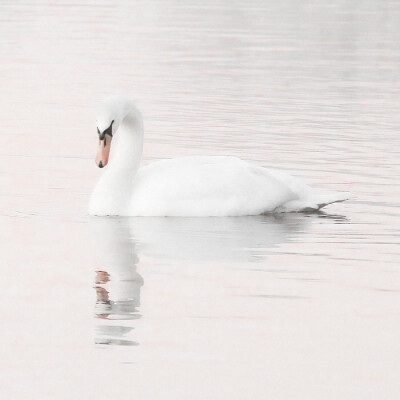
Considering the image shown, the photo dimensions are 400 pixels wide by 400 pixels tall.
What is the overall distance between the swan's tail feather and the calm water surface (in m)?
0.14

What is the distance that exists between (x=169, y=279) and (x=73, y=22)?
38589 mm

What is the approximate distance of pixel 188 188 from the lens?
46.2 ft

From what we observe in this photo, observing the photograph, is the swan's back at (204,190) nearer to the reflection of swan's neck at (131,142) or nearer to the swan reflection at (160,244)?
the swan reflection at (160,244)

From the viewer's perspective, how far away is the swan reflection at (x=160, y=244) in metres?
10.5

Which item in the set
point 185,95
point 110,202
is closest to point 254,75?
point 185,95

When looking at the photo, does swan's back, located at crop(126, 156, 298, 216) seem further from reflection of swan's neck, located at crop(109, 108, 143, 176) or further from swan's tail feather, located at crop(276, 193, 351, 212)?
reflection of swan's neck, located at crop(109, 108, 143, 176)

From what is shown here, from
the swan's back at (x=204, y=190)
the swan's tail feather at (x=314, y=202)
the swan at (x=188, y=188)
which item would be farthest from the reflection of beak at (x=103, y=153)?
the swan's tail feather at (x=314, y=202)

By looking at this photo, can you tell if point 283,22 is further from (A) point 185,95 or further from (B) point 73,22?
(A) point 185,95

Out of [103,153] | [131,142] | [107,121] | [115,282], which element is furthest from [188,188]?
[115,282]

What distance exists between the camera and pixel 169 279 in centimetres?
1125

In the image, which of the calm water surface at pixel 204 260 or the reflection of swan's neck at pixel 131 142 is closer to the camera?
the calm water surface at pixel 204 260

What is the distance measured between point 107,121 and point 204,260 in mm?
2573

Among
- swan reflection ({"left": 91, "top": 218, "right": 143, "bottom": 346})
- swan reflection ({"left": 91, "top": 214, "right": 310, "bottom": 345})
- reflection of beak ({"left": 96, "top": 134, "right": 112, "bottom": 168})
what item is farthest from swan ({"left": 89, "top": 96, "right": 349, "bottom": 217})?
swan reflection ({"left": 91, "top": 218, "right": 143, "bottom": 346})

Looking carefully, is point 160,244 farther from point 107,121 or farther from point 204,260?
point 107,121
